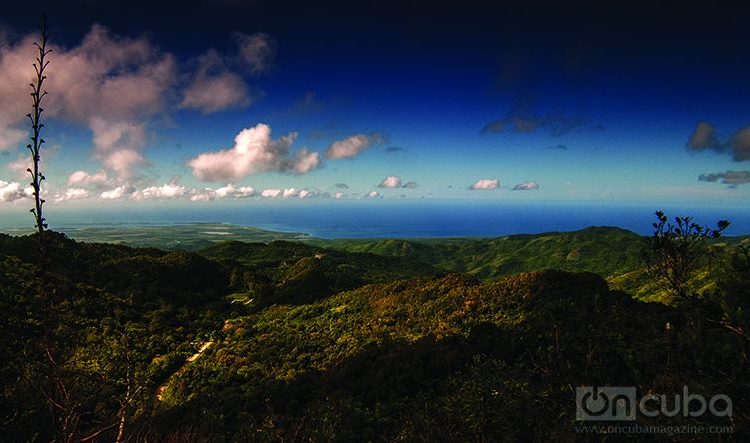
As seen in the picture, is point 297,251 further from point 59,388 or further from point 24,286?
point 59,388

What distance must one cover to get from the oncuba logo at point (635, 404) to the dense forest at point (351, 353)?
0.97 ft

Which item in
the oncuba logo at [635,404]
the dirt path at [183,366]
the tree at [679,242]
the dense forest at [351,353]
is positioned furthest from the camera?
the dirt path at [183,366]

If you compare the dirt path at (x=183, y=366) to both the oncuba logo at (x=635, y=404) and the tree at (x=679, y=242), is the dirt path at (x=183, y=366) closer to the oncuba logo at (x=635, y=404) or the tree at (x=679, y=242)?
the oncuba logo at (x=635, y=404)

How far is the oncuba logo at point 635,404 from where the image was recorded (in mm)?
8882

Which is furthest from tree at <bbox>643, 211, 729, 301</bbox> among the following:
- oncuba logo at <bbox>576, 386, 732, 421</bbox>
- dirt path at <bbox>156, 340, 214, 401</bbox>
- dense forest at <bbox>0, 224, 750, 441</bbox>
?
dirt path at <bbox>156, 340, 214, 401</bbox>

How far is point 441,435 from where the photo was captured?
37.6 ft

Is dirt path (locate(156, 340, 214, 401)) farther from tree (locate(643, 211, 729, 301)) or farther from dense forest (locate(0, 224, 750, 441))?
tree (locate(643, 211, 729, 301))

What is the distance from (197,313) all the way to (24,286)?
2148cm

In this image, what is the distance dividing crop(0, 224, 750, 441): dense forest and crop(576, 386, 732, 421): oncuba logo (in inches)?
11.6

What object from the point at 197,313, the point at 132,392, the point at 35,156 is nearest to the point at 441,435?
the point at 132,392

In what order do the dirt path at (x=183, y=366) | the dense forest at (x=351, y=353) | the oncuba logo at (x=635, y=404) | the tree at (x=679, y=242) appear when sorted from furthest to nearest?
the dirt path at (x=183, y=366)
the tree at (x=679, y=242)
the oncuba logo at (x=635, y=404)
the dense forest at (x=351, y=353)

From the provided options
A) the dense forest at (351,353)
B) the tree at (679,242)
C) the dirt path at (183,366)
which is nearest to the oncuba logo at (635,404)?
the dense forest at (351,353)

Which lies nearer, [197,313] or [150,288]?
[197,313]

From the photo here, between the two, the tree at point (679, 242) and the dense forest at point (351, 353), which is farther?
the tree at point (679, 242)
